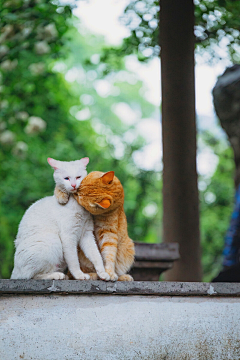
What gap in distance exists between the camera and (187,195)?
3.72 metres

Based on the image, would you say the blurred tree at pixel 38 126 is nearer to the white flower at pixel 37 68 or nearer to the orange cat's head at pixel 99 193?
the white flower at pixel 37 68

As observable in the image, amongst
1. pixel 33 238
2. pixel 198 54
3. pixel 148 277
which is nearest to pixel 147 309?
pixel 33 238

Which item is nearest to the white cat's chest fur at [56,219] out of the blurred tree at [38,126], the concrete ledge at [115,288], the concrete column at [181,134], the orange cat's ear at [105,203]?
the orange cat's ear at [105,203]

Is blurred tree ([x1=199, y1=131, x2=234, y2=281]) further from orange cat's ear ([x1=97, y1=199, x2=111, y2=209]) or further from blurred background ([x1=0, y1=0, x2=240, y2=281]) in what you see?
orange cat's ear ([x1=97, y1=199, x2=111, y2=209])

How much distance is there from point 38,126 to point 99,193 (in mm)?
3203

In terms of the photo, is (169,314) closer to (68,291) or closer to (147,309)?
(147,309)

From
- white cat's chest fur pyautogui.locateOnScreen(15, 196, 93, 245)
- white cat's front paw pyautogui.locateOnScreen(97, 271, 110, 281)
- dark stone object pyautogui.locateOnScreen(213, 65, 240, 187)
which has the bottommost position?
white cat's front paw pyautogui.locateOnScreen(97, 271, 110, 281)

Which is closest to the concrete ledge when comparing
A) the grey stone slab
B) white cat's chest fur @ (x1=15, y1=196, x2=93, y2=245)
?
white cat's chest fur @ (x1=15, y1=196, x2=93, y2=245)

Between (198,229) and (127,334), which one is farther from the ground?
(198,229)

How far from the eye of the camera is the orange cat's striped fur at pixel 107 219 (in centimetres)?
197

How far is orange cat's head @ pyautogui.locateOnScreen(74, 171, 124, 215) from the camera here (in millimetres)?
1961

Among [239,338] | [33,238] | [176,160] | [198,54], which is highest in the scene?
[198,54]

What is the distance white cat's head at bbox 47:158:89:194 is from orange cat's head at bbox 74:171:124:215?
3 centimetres

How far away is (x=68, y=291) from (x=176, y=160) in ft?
7.45
